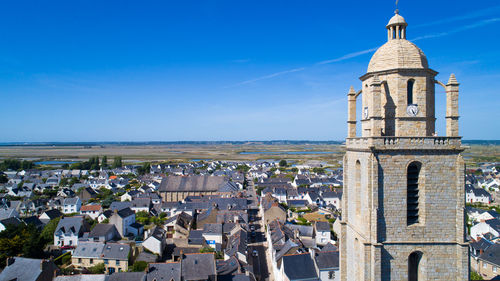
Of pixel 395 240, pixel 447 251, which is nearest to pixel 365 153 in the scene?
pixel 395 240

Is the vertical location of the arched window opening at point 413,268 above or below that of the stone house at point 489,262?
above

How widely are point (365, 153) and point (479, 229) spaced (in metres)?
39.4

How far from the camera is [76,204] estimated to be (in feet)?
189

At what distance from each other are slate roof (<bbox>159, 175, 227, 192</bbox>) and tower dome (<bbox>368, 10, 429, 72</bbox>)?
60.7 meters

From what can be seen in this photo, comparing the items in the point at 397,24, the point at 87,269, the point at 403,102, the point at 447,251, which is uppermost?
the point at 397,24

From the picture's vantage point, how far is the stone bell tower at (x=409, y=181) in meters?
10.5

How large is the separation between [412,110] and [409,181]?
97.6 inches

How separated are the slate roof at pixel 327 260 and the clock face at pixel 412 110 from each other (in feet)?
59.8

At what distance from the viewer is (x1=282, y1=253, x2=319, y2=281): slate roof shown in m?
24.6

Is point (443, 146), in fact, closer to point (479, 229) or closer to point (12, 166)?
point (479, 229)

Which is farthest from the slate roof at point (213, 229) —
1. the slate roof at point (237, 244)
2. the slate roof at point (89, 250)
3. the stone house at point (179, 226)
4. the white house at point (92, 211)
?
the white house at point (92, 211)

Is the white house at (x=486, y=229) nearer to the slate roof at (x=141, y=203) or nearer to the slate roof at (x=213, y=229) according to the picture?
the slate roof at (x=213, y=229)

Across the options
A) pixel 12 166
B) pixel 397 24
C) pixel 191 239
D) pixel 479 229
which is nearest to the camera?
pixel 397 24

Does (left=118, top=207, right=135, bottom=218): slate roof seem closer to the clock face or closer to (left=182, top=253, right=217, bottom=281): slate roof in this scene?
(left=182, top=253, right=217, bottom=281): slate roof
